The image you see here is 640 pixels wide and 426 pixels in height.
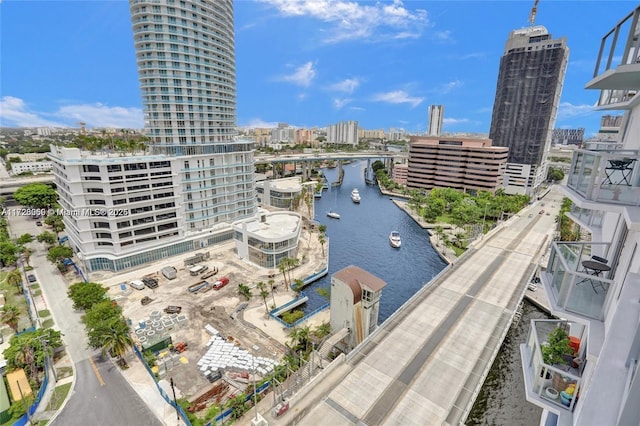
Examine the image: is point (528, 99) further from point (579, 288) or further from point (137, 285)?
point (137, 285)

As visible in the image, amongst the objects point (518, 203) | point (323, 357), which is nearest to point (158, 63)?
point (323, 357)

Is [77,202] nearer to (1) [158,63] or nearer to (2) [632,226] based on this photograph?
(1) [158,63]

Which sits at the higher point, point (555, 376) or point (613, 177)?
point (613, 177)

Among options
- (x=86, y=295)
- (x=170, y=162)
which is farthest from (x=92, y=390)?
(x=170, y=162)

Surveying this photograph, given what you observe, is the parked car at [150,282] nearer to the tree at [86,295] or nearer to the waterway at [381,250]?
the tree at [86,295]

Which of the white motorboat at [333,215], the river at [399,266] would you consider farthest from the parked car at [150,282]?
the white motorboat at [333,215]

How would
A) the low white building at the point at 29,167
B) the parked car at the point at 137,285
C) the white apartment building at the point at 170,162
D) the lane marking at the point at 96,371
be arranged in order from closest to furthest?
the lane marking at the point at 96,371 < the parked car at the point at 137,285 < the white apartment building at the point at 170,162 < the low white building at the point at 29,167
